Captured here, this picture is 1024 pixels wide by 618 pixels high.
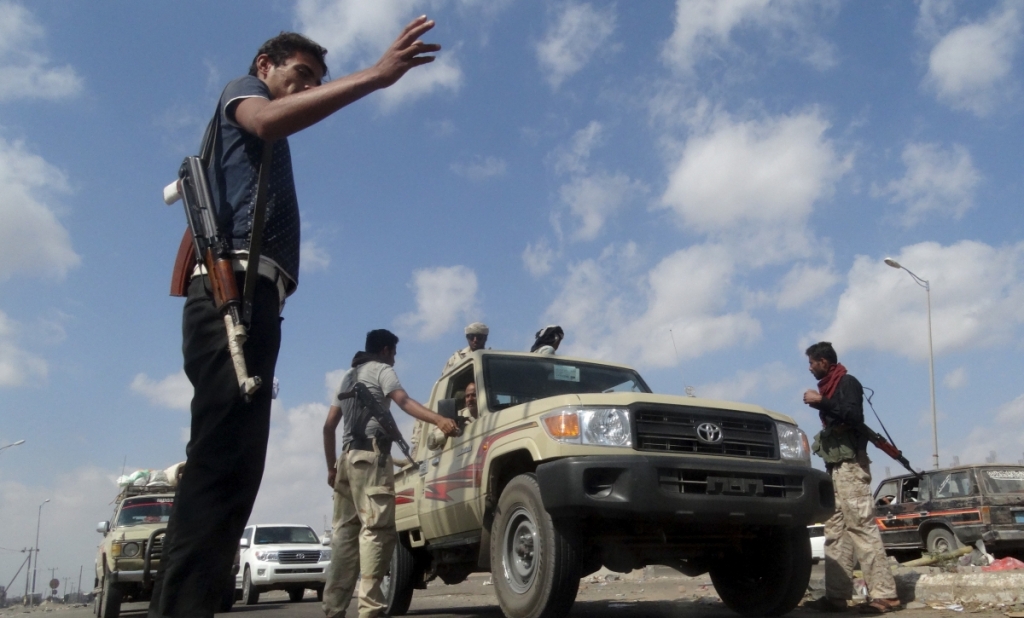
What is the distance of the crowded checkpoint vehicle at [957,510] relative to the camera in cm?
1409

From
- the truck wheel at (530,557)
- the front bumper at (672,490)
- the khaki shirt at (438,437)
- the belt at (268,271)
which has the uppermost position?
the khaki shirt at (438,437)

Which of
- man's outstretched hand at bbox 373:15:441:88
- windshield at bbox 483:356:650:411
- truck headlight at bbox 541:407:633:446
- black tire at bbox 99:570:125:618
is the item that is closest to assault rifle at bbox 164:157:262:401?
man's outstretched hand at bbox 373:15:441:88

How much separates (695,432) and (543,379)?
5.74 feet

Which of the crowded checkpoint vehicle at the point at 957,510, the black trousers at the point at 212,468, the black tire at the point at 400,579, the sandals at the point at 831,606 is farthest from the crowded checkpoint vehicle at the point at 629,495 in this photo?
the crowded checkpoint vehicle at the point at 957,510

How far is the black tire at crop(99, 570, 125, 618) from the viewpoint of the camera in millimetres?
11500

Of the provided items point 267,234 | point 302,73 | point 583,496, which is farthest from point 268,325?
point 583,496

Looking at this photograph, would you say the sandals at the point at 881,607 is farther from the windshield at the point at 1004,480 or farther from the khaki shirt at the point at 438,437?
the windshield at the point at 1004,480

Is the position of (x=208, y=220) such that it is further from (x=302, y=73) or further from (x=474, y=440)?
(x=474, y=440)

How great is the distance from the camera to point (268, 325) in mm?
2285

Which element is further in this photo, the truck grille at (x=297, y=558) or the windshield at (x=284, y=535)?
the windshield at (x=284, y=535)

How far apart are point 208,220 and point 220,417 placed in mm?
555

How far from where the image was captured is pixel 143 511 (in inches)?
552

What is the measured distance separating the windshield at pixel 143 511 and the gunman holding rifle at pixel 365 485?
28.5 feet

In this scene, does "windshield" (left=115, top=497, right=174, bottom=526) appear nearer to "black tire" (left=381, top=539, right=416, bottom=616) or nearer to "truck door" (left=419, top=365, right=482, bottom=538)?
"black tire" (left=381, top=539, right=416, bottom=616)
